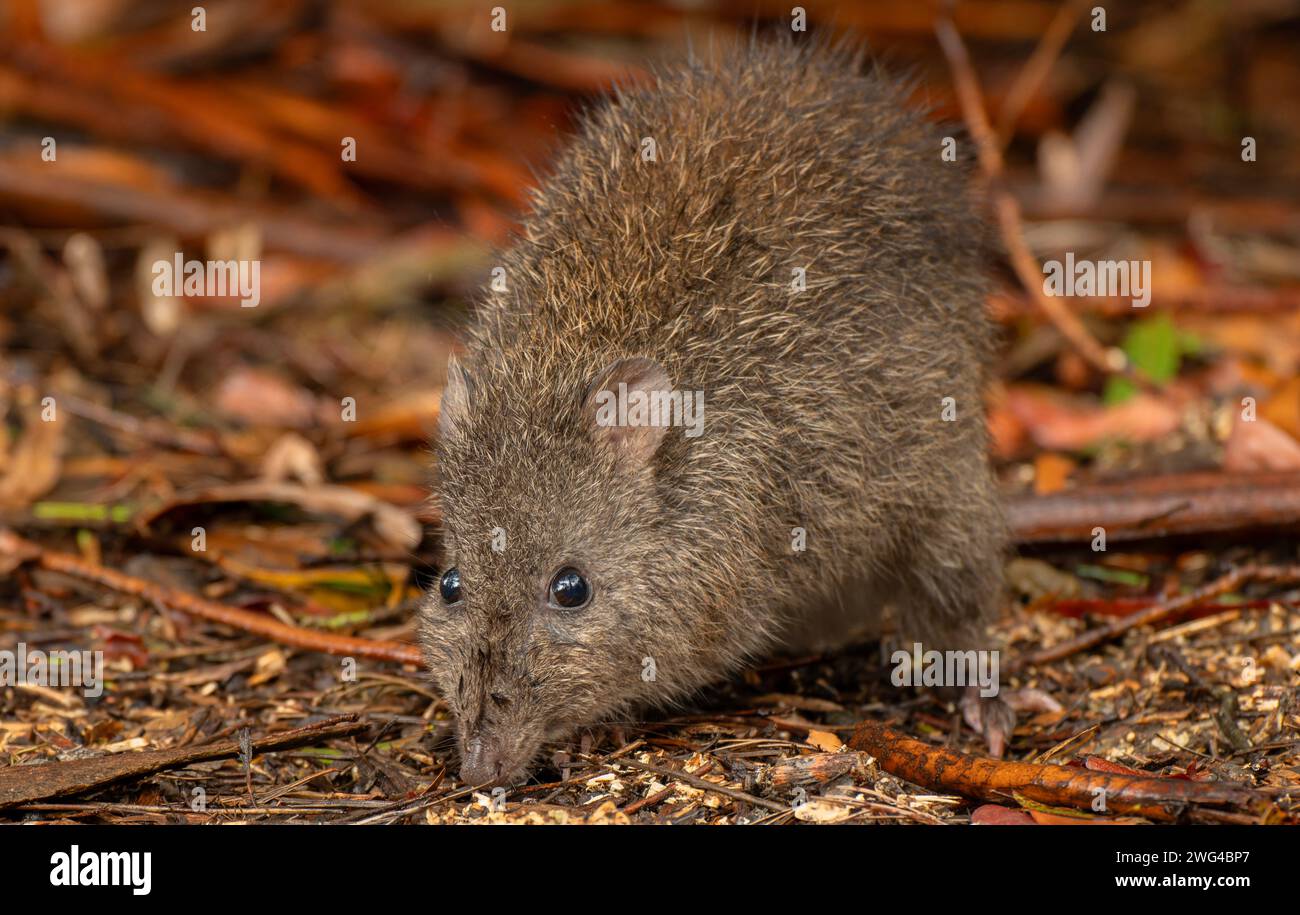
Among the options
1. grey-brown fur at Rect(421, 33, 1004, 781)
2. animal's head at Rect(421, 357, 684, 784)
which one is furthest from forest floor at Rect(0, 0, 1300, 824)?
grey-brown fur at Rect(421, 33, 1004, 781)

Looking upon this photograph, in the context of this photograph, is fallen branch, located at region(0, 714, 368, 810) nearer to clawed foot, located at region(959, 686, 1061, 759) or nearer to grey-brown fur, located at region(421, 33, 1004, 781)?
grey-brown fur, located at region(421, 33, 1004, 781)

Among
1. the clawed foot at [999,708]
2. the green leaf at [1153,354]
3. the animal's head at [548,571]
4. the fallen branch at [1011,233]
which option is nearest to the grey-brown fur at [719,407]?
the animal's head at [548,571]

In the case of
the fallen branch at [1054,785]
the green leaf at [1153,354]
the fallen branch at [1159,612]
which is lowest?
the fallen branch at [1054,785]

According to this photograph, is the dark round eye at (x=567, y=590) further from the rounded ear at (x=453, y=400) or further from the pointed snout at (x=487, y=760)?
the rounded ear at (x=453, y=400)

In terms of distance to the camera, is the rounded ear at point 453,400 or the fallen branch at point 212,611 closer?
the rounded ear at point 453,400

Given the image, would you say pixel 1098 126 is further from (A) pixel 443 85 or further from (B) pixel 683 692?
(B) pixel 683 692
